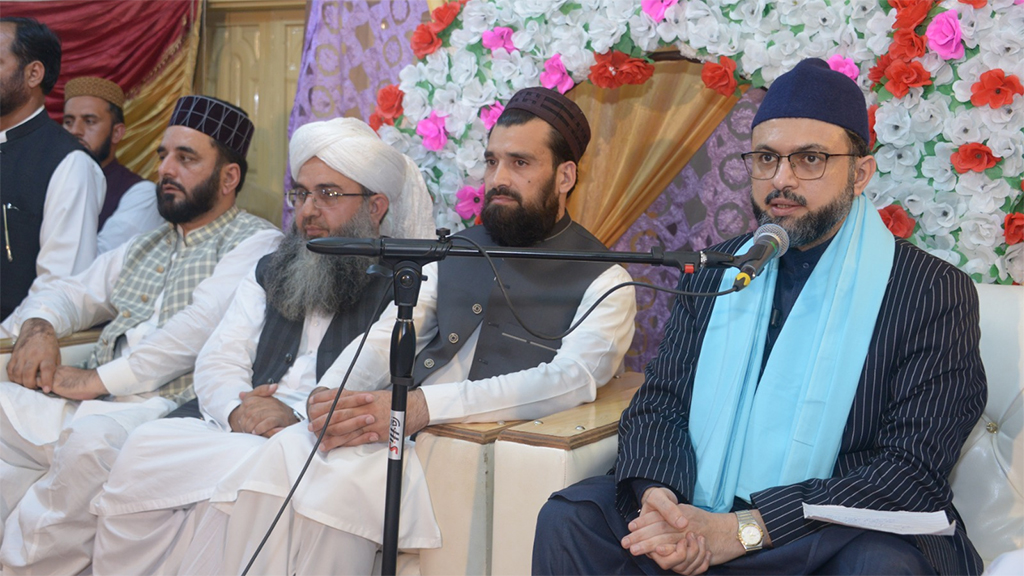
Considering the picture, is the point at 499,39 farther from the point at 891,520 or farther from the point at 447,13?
the point at 891,520

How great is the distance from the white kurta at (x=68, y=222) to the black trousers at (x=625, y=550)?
2.81 meters

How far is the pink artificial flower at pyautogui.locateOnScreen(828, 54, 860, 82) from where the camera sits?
2771 millimetres

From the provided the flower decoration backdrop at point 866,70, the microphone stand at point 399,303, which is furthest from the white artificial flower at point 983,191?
the microphone stand at point 399,303

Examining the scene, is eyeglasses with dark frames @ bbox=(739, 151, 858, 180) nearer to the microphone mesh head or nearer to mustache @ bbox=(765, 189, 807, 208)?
mustache @ bbox=(765, 189, 807, 208)

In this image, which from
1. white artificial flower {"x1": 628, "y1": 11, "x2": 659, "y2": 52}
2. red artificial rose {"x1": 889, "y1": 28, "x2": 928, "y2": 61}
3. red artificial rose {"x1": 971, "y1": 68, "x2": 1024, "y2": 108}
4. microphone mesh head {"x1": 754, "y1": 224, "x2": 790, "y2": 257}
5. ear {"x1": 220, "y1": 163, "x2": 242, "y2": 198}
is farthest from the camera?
ear {"x1": 220, "y1": 163, "x2": 242, "y2": 198}

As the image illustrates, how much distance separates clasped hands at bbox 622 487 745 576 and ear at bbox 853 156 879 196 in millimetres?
906

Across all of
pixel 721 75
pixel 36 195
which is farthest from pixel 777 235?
pixel 36 195

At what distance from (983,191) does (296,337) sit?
7.37ft

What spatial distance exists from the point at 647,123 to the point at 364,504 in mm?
1702

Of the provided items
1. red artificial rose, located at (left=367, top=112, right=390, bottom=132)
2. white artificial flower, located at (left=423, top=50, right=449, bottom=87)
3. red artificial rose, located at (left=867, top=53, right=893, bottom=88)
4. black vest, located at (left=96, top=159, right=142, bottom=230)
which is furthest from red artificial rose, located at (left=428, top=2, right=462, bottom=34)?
black vest, located at (left=96, top=159, right=142, bottom=230)

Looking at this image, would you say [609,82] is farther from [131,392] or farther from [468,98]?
[131,392]

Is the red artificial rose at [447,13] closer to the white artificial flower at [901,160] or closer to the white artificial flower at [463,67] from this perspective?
the white artificial flower at [463,67]

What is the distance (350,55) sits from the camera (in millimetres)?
4152

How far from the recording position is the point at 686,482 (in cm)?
217
